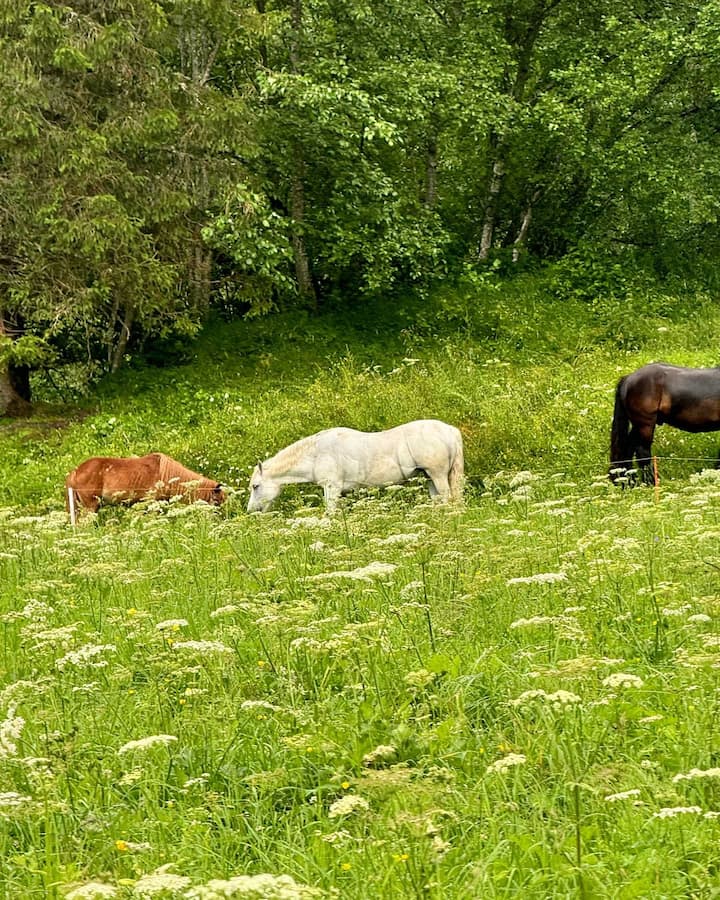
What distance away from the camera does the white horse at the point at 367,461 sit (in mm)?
13070

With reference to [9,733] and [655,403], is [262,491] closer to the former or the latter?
[655,403]

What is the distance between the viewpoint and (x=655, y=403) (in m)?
13.6

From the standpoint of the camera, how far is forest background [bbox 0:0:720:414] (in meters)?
19.6

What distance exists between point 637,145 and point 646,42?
2528 millimetres

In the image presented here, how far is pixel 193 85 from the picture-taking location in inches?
842

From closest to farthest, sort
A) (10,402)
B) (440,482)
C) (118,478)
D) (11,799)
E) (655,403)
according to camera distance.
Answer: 1. (11,799)
2. (440,482)
3. (655,403)
4. (118,478)
5. (10,402)

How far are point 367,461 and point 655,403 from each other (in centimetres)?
405

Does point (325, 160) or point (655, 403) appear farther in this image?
point (325, 160)

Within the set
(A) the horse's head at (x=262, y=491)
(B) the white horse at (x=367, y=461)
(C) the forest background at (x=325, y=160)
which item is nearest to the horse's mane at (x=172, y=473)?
(A) the horse's head at (x=262, y=491)

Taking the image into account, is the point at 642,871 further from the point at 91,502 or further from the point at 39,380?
the point at 39,380

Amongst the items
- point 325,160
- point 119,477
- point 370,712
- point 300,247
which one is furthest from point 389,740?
point 300,247

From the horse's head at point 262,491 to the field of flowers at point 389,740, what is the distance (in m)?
6.03

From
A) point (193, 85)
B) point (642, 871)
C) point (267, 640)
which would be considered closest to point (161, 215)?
point (193, 85)

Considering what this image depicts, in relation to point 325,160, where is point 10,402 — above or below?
below
